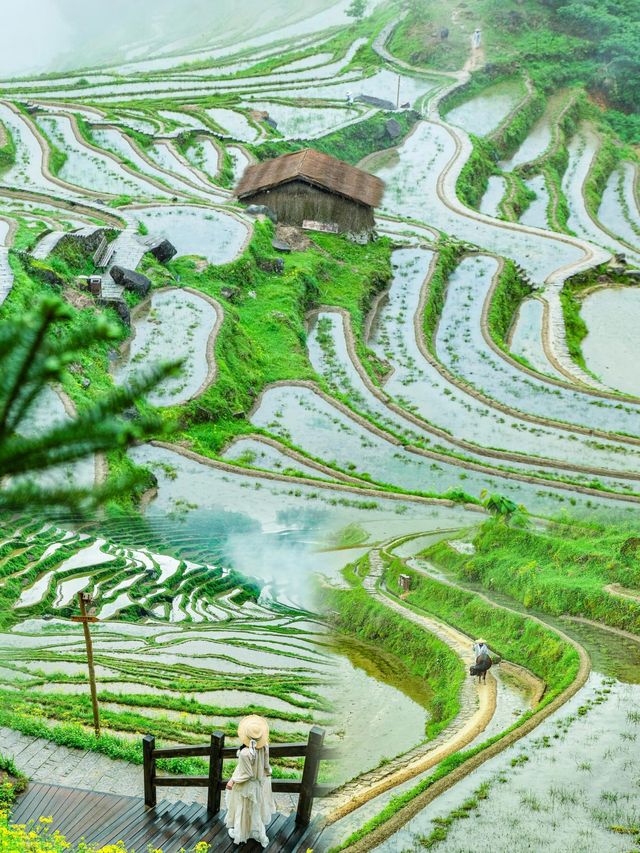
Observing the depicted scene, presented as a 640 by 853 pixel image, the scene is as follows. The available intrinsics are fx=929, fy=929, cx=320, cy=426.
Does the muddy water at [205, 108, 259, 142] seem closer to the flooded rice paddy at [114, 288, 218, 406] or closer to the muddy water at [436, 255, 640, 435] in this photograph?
the muddy water at [436, 255, 640, 435]

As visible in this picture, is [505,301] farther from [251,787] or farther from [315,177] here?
[251,787]

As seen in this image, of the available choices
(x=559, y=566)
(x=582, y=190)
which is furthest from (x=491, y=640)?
(x=582, y=190)

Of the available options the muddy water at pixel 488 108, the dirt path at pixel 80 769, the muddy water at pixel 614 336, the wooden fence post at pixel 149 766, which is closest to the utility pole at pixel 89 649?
the dirt path at pixel 80 769

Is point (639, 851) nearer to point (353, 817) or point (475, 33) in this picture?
point (353, 817)

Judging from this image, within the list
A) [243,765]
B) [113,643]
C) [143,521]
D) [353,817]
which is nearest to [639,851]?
[353,817]

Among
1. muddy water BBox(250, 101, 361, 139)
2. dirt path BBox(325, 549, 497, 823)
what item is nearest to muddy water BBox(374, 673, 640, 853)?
dirt path BBox(325, 549, 497, 823)
